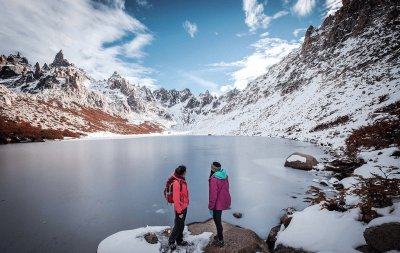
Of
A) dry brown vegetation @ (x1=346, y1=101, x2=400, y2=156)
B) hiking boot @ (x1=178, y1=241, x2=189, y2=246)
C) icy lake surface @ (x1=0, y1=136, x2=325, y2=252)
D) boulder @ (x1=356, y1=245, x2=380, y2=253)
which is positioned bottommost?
icy lake surface @ (x1=0, y1=136, x2=325, y2=252)

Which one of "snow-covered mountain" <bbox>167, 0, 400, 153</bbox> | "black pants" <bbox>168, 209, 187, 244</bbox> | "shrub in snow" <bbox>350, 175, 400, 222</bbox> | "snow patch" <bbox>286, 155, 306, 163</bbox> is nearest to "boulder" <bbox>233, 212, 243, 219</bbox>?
Result: "black pants" <bbox>168, 209, 187, 244</bbox>

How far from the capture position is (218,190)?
7.19m

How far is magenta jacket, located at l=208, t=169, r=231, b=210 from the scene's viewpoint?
7.13m

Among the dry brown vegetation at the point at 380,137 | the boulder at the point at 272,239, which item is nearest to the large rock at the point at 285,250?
the boulder at the point at 272,239

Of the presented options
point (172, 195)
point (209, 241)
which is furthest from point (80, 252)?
point (209, 241)

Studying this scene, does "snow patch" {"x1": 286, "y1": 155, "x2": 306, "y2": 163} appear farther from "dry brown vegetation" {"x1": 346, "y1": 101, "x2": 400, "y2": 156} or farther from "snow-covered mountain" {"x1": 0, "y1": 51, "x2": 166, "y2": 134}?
"snow-covered mountain" {"x1": 0, "y1": 51, "x2": 166, "y2": 134}

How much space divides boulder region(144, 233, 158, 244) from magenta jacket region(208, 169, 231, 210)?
243 centimetres

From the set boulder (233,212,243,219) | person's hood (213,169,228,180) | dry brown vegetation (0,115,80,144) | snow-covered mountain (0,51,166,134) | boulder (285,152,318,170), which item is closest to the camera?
person's hood (213,169,228,180)

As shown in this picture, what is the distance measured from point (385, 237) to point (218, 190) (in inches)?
171

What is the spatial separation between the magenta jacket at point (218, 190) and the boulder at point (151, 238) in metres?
2.43

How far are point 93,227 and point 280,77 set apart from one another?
428 ft

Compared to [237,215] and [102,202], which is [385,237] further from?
[102,202]

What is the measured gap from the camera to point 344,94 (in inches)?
2146

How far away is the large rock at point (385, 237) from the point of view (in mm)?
5166
